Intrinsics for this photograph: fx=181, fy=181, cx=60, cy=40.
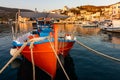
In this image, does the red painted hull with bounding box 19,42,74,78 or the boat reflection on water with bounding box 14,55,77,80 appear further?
the boat reflection on water with bounding box 14,55,77,80

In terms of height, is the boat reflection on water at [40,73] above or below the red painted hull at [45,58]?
below

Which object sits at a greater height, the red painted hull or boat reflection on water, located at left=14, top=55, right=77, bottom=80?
the red painted hull

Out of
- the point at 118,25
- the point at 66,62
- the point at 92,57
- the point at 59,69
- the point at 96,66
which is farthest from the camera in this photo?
the point at 118,25

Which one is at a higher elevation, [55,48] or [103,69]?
[55,48]

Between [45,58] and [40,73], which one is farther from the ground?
[45,58]

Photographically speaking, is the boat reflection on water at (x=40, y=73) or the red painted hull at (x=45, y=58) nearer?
the red painted hull at (x=45, y=58)

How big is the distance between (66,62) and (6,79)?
6020 mm

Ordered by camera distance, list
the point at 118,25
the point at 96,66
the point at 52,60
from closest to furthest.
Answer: the point at 52,60 → the point at 96,66 → the point at 118,25

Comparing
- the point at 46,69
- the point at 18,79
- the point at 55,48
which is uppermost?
the point at 55,48

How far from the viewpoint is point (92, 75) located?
42.4 ft

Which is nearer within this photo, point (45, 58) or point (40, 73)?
point (45, 58)

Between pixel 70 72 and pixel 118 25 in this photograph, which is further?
pixel 118 25

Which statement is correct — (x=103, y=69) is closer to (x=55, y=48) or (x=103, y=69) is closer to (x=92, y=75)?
(x=92, y=75)

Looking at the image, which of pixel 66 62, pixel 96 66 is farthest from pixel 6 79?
pixel 96 66
